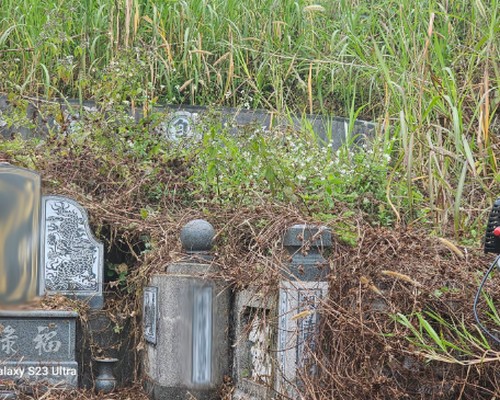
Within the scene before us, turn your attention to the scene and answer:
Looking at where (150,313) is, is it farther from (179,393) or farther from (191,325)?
(179,393)

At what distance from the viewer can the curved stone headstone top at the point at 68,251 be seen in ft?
19.0

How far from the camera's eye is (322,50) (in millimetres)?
8445

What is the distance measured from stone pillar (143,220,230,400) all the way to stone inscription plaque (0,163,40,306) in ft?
2.92

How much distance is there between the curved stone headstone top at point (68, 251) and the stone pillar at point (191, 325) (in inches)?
27.0

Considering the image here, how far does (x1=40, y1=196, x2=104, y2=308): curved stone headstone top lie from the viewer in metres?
5.80

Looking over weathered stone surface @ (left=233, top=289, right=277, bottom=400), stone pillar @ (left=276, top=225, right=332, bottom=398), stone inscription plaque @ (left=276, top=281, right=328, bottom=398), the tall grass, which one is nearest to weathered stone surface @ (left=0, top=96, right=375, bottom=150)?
the tall grass

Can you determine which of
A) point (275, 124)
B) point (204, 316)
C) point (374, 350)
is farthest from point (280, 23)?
point (374, 350)

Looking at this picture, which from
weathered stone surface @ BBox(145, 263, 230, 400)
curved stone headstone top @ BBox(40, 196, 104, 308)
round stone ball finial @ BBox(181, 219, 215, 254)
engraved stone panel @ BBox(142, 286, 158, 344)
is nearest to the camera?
weathered stone surface @ BBox(145, 263, 230, 400)

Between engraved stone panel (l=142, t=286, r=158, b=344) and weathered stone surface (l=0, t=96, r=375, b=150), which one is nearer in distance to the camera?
engraved stone panel (l=142, t=286, r=158, b=344)

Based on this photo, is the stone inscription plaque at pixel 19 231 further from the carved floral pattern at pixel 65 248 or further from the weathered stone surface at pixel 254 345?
the weathered stone surface at pixel 254 345

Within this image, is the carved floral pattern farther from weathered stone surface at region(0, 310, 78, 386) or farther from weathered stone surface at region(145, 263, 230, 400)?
weathered stone surface at region(145, 263, 230, 400)

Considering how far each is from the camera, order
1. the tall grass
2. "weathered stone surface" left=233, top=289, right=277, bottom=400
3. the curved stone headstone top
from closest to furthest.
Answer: "weathered stone surface" left=233, top=289, right=277, bottom=400 → the curved stone headstone top → the tall grass

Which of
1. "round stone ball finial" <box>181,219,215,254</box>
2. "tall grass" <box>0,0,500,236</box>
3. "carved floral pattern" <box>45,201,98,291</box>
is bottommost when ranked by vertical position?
"carved floral pattern" <box>45,201,98,291</box>

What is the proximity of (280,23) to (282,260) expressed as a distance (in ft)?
12.8
